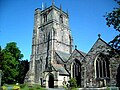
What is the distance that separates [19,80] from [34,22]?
1984 centimetres

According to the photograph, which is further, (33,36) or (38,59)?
(33,36)

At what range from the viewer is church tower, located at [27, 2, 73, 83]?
44.0 m

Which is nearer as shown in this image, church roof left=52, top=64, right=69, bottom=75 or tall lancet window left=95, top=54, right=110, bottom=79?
tall lancet window left=95, top=54, right=110, bottom=79

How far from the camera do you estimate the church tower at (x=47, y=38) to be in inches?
1732

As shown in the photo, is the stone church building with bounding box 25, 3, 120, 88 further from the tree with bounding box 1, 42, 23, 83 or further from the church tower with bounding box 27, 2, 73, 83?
the tree with bounding box 1, 42, 23, 83

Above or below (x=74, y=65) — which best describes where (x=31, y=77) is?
below

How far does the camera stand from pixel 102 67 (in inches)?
1239

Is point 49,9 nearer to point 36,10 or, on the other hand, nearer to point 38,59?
point 36,10

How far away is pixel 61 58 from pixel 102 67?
12.2 meters

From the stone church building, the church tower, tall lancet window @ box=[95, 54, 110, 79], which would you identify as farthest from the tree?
tall lancet window @ box=[95, 54, 110, 79]

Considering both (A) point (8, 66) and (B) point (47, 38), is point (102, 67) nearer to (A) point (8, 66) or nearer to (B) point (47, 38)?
(B) point (47, 38)

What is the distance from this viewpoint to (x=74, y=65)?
121 feet

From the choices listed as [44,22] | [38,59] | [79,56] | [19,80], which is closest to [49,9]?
[44,22]

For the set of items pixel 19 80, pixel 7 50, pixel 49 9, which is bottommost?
pixel 19 80
